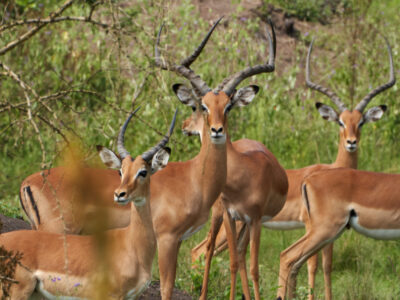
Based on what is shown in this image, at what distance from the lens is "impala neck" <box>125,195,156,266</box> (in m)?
3.66

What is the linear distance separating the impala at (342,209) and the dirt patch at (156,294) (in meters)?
0.88

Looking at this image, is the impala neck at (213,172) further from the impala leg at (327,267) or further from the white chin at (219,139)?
the impala leg at (327,267)

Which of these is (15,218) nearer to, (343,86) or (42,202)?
(42,202)

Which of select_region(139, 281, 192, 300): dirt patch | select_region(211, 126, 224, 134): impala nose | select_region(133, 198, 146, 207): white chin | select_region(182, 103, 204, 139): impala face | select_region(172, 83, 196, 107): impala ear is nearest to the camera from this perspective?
select_region(133, 198, 146, 207): white chin

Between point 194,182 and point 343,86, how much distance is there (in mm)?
5788

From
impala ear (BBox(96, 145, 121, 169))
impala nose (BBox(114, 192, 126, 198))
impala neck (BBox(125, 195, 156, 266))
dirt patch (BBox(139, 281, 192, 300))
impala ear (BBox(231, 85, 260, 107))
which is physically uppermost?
impala ear (BBox(231, 85, 260, 107))

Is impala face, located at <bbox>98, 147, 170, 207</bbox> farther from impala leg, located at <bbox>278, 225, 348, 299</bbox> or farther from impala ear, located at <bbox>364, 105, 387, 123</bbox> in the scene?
impala ear, located at <bbox>364, 105, 387, 123</bbox>

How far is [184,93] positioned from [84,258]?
6.61 ft

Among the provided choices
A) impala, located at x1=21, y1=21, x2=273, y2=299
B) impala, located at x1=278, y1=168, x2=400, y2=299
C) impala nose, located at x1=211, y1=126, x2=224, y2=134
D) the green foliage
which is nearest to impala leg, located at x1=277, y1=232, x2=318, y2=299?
impala, located at x1=278, y1=168, x2=400, y2=299

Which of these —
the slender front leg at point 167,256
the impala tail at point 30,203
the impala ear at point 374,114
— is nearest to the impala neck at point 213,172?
the slender front leg at point 167,256

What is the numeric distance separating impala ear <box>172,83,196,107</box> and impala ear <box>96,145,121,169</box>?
140cm

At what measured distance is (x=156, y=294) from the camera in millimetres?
4906

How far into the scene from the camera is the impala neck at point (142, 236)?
3.66 meters

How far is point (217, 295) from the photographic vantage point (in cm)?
519
